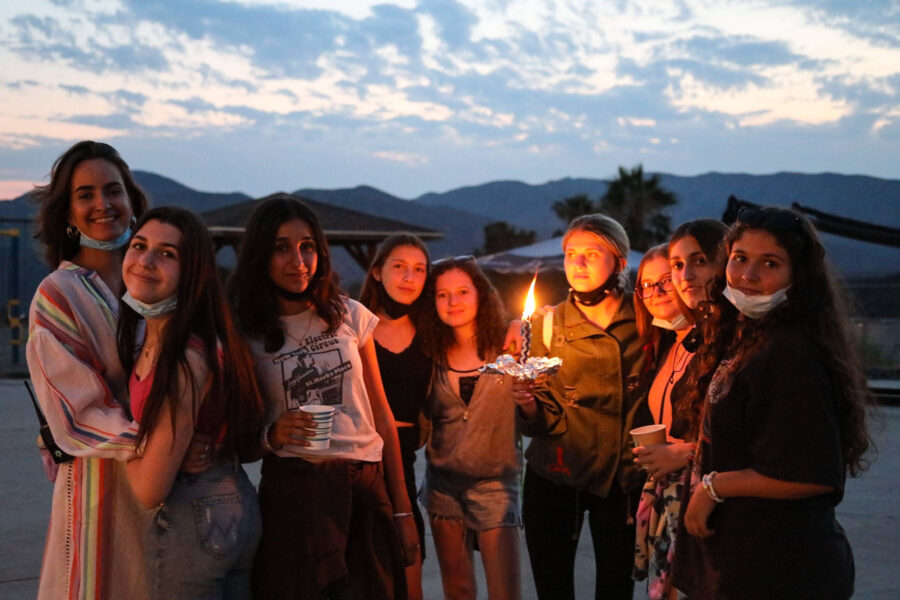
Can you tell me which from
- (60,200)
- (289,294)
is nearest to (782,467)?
(289,294)

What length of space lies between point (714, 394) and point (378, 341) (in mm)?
1885

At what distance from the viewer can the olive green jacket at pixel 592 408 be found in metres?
3.78

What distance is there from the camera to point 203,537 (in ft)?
8.63

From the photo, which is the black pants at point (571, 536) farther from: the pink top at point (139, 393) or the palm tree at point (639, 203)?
the palm tree at point (639, 203)

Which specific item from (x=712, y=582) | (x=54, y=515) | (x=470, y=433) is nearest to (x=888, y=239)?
(x=470, y=433)

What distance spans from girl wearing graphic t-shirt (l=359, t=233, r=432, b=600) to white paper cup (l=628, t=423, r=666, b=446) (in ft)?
4.15

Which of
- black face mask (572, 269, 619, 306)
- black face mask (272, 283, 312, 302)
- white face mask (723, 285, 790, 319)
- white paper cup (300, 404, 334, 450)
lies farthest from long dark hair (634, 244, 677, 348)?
white paper cup (300, 404, 334, 450)

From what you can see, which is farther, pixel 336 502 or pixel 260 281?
pixel 260 281

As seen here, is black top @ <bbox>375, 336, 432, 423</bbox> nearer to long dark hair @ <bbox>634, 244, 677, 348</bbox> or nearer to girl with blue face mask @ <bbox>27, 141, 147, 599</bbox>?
long dark hair @ <bbox>634, 244, 677, 348</bbox>

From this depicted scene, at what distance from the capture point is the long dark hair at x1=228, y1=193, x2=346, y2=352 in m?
3.20

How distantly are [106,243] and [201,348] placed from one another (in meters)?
0.69

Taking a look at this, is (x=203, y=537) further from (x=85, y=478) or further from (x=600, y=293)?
(x=600, y=293)

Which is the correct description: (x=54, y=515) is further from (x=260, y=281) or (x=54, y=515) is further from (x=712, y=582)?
(x=712, y=582)

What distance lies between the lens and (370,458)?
323 cm
